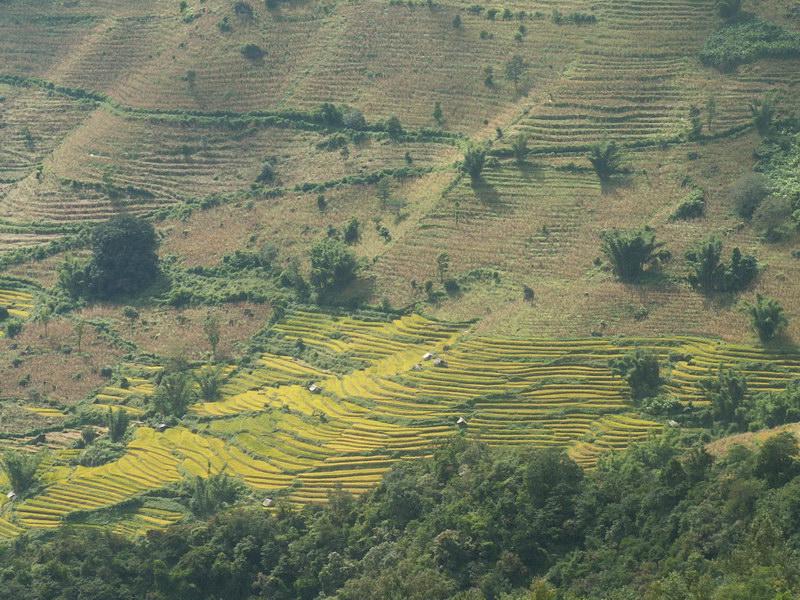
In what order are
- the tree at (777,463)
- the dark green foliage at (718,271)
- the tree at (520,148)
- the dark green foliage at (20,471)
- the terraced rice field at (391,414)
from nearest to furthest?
the tree at (777,463) < the terraced rice field at (391,414) < the dark green foliage at (20,471) < the dark green foliage at (718,271) < the tree at (520,148)

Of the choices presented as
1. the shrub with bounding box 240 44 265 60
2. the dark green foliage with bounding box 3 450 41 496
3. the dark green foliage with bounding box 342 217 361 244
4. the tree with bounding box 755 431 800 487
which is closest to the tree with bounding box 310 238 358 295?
the dark green foliage with bounding box 342 217 361 244

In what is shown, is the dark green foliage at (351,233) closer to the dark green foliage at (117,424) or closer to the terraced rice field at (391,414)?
the terraced rice field at (391,414)

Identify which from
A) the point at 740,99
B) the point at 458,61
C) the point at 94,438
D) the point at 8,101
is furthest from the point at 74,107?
the point at 740,99

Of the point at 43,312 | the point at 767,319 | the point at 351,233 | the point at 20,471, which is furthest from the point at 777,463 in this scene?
the point at 43,312

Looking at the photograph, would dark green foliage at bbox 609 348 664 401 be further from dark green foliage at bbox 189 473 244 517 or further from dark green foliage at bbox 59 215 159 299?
dark green foliage at bbox 59 215 159 299

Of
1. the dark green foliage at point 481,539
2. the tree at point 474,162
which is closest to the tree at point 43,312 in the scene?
the dark green foliage at point 481,539

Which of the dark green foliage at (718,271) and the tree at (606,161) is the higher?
the tree at (606,161)

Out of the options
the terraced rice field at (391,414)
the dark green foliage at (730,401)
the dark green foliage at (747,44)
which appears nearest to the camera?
the dark green foliage at (730,401)
